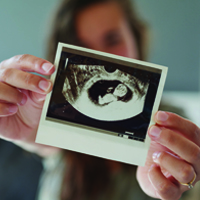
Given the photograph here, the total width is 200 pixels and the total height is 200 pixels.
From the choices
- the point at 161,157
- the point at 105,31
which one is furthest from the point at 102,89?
the point at 105,31

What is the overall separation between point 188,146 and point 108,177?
2.57 ft

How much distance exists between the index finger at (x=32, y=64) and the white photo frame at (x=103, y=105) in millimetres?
48

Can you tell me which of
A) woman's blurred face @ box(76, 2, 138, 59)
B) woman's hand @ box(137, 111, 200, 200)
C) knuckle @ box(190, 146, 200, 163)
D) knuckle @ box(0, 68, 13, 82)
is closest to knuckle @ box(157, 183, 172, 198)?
woman's hand @ box(137, 111, 200, 200)

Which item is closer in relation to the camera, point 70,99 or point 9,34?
point 70,99

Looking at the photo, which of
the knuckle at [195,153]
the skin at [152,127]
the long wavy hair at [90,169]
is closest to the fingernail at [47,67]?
the skin at [152,127]

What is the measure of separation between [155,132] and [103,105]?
173mm

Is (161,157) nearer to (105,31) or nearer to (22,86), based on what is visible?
(22,86)

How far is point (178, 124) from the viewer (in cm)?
55

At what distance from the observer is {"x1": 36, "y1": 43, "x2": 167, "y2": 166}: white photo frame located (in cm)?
57

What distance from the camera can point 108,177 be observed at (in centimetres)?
121

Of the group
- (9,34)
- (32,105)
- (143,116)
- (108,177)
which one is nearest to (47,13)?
(9,34)

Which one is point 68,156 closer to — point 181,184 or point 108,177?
point 108,177

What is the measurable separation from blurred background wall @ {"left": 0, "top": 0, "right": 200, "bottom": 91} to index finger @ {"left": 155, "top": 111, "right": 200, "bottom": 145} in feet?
2.77

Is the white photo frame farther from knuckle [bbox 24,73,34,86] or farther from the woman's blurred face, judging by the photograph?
the woman's blurred face
